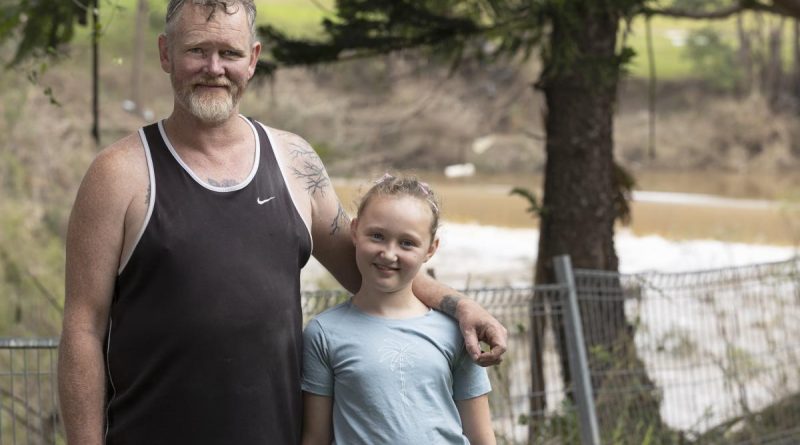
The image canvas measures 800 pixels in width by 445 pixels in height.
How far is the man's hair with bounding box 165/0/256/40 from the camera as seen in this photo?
8.22ft

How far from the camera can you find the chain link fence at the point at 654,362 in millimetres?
5402

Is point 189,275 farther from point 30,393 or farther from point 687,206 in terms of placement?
point 687,206

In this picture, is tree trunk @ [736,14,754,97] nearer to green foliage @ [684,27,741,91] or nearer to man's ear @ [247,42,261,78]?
green foliage @ [684,27,741,91]

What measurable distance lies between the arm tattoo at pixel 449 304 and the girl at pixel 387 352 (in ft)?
0.12

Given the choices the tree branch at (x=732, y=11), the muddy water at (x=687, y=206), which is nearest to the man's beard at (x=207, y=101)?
the tree branch at (x=732, y=11)

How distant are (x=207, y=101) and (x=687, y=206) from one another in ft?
80.9

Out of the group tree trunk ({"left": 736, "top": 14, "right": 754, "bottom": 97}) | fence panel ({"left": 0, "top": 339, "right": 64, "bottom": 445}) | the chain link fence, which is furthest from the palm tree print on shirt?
tree trunk ({"left": 736, "top": 14, "right": 754, "bottom": 97})

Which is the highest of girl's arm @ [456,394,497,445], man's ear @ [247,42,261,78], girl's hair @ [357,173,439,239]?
man's ear @ [247,42,261,78]

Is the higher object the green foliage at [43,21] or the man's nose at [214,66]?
the green foliage at [43,21]

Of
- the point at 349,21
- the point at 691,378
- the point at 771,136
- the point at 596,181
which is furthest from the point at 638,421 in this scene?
the point at 771,136

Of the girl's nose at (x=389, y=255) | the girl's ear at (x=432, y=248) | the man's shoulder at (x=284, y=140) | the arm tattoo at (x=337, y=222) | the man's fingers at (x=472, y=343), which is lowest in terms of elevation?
the man's fingers at (x=472, y=343)

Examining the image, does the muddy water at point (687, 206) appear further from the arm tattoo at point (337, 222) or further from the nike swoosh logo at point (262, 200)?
the nike swoosh logo at point (262, 200)

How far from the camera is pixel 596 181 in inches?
267

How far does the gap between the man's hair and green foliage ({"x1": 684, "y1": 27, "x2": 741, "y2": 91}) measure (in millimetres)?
37052
